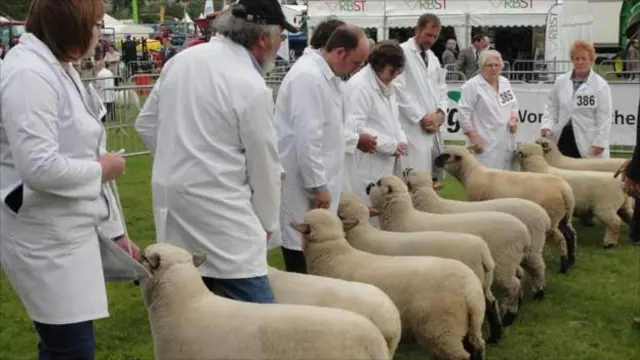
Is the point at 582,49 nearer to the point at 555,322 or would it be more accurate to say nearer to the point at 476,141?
the point at 476,141

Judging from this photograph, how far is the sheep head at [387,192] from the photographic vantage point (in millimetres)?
5074

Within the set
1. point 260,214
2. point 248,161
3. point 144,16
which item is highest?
point 144,16

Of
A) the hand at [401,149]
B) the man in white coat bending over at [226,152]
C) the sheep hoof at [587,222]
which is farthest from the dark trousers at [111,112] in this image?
the man in white coat bending over at [226,152]

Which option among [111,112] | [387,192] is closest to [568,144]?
[387,192]

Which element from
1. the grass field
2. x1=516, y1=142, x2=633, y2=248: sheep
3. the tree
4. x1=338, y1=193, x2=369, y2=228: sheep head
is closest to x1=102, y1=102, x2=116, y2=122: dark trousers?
the grass field

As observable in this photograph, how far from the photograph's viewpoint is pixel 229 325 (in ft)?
9.37

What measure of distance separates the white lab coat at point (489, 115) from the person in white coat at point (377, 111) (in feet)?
5.56

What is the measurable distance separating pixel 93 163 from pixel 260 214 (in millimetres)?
881

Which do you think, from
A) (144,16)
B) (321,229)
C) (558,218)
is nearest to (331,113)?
(321,229)

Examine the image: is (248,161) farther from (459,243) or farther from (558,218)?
(558,218)

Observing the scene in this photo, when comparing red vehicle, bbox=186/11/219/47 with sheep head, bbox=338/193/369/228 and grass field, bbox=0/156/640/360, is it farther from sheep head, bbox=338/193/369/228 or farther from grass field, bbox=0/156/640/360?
grass field, bbox=0/156/640/360

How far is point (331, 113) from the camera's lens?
13.6ft

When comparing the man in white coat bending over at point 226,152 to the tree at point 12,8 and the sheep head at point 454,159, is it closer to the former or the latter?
the sheep head at point 454,159

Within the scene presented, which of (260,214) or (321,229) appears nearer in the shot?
(260,214)
